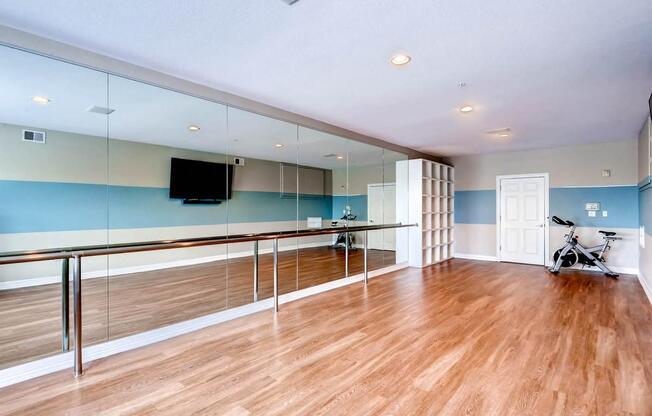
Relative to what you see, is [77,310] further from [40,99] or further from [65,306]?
[40,99]

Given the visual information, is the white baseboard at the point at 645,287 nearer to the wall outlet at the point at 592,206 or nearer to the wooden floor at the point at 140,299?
the wall outlet at the point at 592,206

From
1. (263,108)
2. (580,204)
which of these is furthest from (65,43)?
(580,204)

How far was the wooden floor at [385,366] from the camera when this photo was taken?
2.10 metres

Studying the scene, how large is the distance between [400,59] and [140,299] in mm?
3317

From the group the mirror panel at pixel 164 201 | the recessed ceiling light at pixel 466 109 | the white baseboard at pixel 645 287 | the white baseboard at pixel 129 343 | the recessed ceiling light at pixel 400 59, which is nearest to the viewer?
the white baseboard at pixel 129 343

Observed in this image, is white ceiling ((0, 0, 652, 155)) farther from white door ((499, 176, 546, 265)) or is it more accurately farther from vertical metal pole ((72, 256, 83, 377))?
white door ((499, 176, 546, 265))

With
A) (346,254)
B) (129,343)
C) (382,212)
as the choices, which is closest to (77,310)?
(129,343)

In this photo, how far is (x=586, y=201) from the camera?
21.6 ft

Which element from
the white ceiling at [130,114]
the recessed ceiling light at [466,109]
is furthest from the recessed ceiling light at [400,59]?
the white ceiling at [130,114]

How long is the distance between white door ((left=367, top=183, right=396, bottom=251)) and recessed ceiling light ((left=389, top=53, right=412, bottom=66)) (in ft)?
10.1

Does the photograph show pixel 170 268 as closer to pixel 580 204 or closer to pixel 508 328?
pixel 508 328

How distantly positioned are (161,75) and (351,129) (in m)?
2.95

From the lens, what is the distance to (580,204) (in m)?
6.64

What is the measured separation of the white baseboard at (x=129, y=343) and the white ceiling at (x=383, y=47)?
2382 mm
